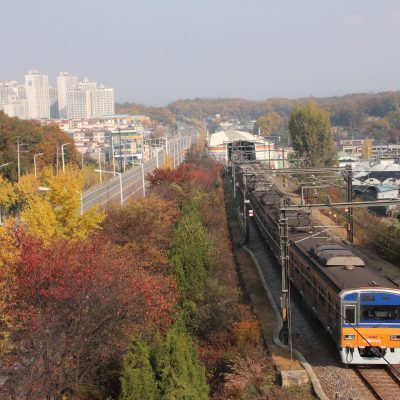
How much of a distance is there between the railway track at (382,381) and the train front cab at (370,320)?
0.89 ft

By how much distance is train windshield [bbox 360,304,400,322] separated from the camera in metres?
11.1

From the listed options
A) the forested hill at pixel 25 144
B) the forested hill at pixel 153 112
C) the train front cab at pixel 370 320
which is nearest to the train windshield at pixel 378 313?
the train front cab at pixel 370 320

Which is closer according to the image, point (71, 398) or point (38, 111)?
point (71, 398)

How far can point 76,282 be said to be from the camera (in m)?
11.7

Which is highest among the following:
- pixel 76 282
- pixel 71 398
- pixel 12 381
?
pixel 76 282

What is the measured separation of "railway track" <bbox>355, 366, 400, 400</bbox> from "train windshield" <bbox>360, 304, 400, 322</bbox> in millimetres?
1004

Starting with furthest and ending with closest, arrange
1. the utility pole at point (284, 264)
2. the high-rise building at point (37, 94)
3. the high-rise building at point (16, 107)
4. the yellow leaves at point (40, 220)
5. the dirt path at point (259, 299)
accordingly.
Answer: the high-rise building at point (37, 94), the high-rise building at point (16, 107), the yellow leaves at point (40, 220), the utility pole at point (284, 264), the dirt path at point (259, 299)

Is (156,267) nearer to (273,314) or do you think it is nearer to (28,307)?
(273,314)

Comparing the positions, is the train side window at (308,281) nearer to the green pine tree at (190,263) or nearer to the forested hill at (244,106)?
the green pine tree at (190,263)

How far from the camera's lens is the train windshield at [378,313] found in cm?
1111

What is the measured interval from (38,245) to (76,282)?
2.50 m

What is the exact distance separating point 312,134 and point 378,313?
128ft

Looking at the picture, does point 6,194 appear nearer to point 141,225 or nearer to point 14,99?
point 141,225

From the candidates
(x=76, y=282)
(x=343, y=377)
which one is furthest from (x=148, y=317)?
(x=343, y=377)
